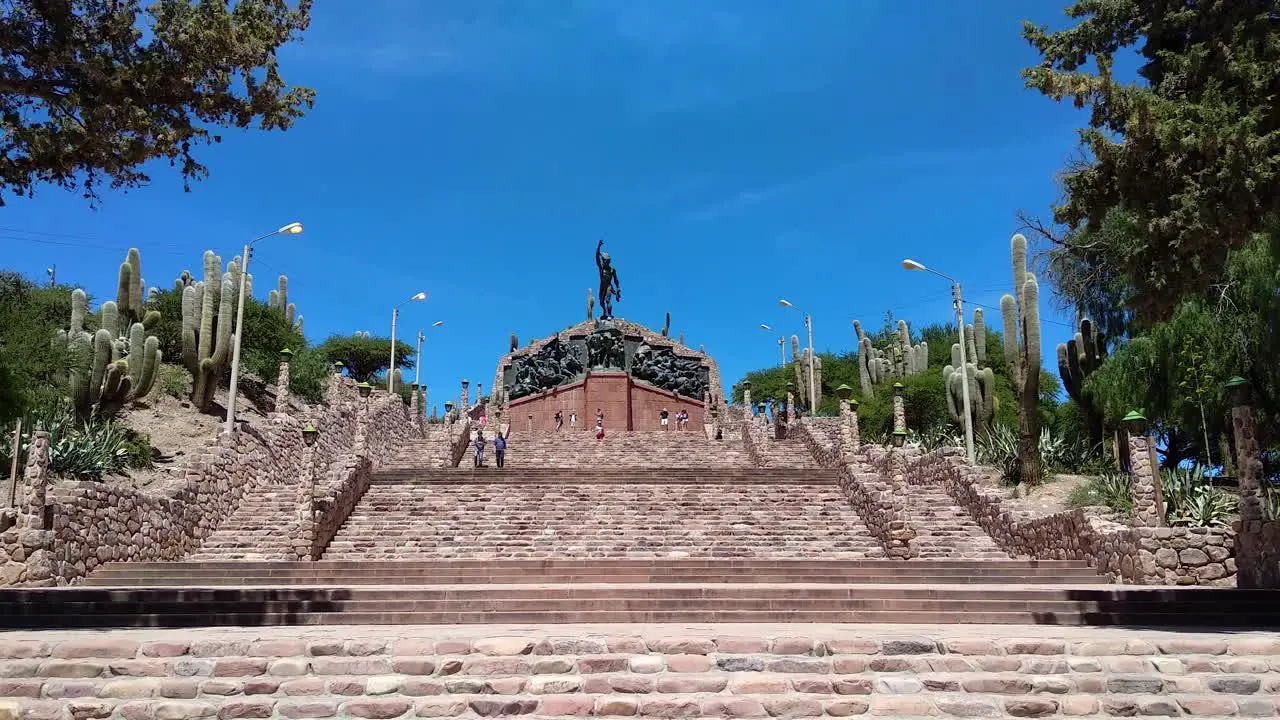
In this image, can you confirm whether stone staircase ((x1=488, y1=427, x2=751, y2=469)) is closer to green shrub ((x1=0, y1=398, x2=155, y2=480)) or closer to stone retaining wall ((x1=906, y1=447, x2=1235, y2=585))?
green shrub ((x1=0, y1=398, x2=155, y2=480))

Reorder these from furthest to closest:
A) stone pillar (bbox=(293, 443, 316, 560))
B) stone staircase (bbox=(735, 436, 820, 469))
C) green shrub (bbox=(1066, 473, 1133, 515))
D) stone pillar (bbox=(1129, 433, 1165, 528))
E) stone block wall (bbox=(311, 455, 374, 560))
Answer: stone staircase (bbox=(735, 436, 820, 469))
green shrub (bbox=(1066, 473, 1133, 515))
stone block wall (bbox=(311, 455, 374, 560))
stone pillar (bbox=(293, 443, 316, 560))
stone pillar (bbox=(1129, 433, 1165, 528))

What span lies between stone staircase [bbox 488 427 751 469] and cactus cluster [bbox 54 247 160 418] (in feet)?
29.3

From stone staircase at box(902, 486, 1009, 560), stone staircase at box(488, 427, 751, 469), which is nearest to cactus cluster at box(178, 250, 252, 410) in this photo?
stone staircase at box(488, 427, 751, 469)

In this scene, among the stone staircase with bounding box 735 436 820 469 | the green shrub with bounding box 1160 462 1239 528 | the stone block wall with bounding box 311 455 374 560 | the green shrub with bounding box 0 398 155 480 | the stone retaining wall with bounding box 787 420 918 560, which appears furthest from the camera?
the stone staircase with bounding box 735 436 820 469

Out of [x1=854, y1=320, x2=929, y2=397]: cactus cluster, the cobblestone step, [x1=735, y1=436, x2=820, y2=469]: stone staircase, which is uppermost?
[x1=854, y1=320, x2=929, y2=397]: cactus cluster

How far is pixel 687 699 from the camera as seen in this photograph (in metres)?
6.66

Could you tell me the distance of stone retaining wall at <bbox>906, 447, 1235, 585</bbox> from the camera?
1275cm

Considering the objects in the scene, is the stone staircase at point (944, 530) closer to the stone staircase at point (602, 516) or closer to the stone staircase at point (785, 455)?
the stone staircase at point (602, 516)

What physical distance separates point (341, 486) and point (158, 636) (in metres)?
10.0

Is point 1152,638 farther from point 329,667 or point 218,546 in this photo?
point 218,546

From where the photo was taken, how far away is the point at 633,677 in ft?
22.4

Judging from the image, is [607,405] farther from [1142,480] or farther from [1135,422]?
[1135,422]

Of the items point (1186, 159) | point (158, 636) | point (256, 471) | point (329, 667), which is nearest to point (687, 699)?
point (329, 667)

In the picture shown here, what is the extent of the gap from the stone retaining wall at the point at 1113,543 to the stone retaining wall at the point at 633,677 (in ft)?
20.0
